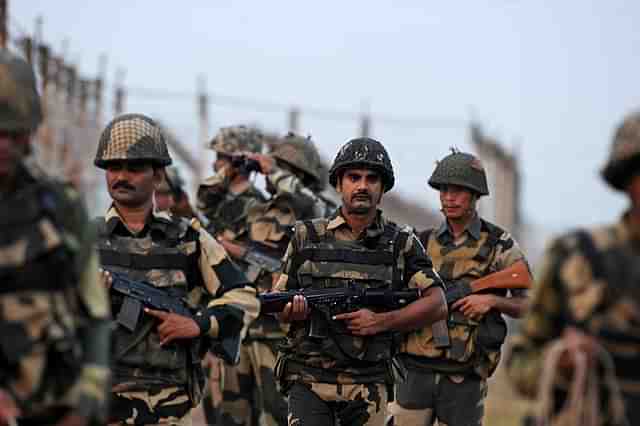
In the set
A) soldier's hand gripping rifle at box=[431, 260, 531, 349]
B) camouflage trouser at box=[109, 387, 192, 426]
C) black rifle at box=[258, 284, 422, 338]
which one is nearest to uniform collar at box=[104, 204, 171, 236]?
camouflage trouser at box=[109, 387, 192, 426]

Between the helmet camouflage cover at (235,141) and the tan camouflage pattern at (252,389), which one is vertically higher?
the helmet camouflage cover at (235,141)

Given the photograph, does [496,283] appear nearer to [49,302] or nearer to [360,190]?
[360,190]

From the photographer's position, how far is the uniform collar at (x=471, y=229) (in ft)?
28.0

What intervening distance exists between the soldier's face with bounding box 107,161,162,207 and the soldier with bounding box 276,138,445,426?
128 cm

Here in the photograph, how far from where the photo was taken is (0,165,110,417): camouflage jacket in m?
4.21

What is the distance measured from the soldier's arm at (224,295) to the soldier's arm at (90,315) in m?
1.71

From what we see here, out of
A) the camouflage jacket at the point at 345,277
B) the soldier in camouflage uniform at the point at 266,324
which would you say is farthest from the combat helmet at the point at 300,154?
the camouflage jacket at the point at 345,277

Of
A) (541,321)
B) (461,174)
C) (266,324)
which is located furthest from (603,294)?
(266,324)

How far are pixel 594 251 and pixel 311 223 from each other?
126 inches

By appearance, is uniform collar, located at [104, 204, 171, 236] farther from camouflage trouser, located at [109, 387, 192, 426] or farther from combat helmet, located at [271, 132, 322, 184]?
combat helmet, located at [271, 132, 322, 184]

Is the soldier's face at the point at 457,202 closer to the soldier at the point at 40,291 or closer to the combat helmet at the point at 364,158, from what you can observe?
the combat helmet at the point at 364,158

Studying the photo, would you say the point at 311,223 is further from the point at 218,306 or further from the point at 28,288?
the point at 28,288

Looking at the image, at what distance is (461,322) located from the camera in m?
→ 8.38

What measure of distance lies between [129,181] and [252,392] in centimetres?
412
